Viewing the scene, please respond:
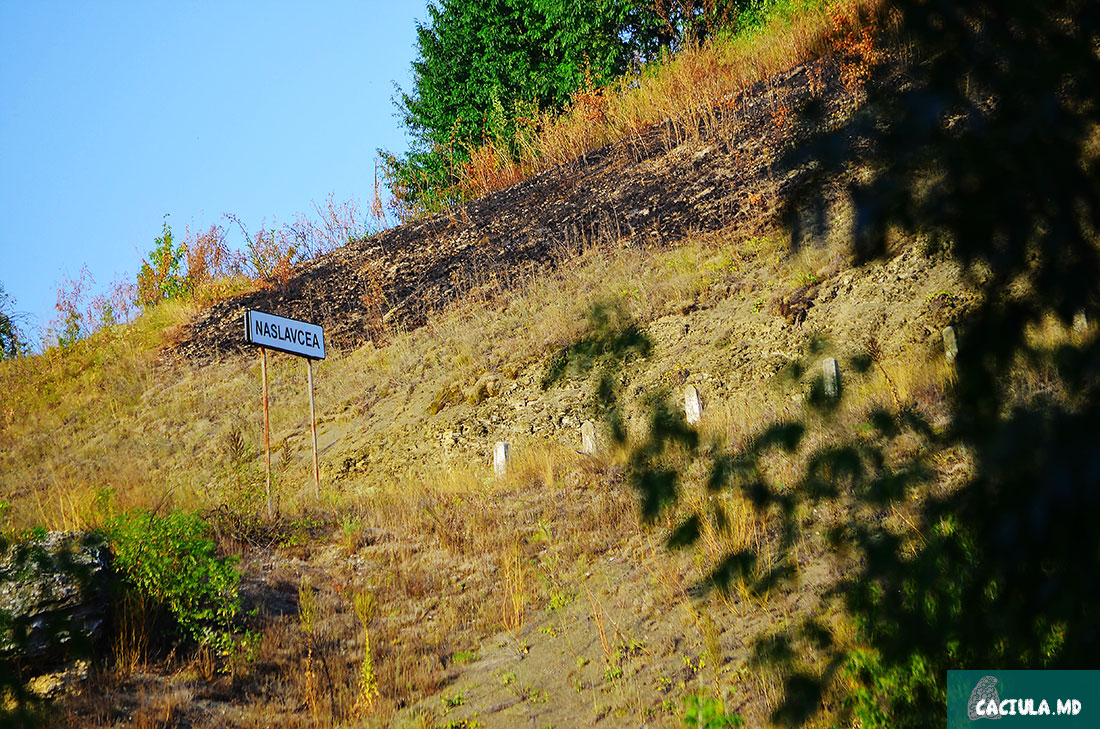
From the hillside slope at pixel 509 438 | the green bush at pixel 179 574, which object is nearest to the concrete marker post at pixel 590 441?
the hillside slope at pixel 509 438

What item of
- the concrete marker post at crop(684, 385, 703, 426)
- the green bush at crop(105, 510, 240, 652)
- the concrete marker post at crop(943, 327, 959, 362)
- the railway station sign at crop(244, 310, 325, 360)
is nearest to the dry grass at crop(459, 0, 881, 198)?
the concrete marker post at crop(684, 385, 703, 426)

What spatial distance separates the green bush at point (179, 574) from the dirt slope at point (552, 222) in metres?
9.19

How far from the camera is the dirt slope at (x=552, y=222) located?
14.4m

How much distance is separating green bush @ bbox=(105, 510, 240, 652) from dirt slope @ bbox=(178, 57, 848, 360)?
30.2 ft

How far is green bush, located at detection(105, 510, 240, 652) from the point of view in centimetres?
578

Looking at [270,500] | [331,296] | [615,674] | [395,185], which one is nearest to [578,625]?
[615,674]

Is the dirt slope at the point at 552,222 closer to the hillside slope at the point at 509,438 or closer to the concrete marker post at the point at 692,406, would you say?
the hillside slope at the point at 509,438

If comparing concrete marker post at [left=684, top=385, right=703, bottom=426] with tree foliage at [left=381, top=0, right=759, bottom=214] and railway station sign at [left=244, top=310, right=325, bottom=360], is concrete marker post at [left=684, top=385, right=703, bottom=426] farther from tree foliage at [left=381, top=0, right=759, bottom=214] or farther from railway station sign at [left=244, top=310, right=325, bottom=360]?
tree foliage at [left=381, top=0, right=759, bottom=214]

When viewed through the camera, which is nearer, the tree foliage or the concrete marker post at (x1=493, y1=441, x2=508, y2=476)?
the concrete marker post at (x1=493, y1=441, x2=508, y2=476)

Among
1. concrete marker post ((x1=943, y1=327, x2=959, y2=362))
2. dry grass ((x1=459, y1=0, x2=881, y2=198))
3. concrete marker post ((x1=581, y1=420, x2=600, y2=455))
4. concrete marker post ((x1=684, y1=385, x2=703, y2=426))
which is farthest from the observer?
dry grass ((x1=459, y1=0, x2=881, y2=198))

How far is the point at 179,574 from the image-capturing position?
19.4ft

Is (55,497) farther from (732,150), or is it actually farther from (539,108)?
(539,108)

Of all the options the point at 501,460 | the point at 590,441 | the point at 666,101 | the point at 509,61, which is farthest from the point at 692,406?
the point at 509,61

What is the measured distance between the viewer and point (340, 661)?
5.67m
